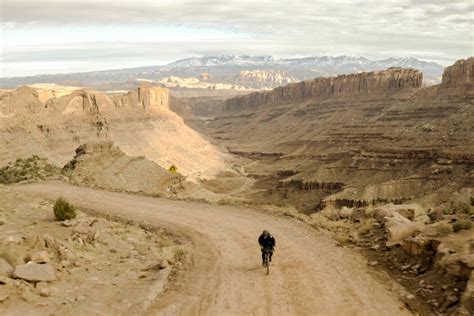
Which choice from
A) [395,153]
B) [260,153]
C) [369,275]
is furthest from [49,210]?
[260,153]

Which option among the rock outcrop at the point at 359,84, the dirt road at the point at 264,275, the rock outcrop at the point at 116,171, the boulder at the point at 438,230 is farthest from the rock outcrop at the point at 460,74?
the boulder at the point at 438,230

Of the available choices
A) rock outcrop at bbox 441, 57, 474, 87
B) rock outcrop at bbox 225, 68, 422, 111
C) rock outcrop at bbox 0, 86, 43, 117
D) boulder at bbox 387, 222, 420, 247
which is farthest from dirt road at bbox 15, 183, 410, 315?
rock outcrop at bbox 225, 68, 422, 111

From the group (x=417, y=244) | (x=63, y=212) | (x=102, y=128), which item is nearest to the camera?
(x=417, y=244)

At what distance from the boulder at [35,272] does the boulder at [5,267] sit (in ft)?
0.76

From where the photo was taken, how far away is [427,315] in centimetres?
1234

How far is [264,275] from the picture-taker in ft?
49.4

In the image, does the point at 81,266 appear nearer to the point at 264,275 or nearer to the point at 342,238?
the point at 264,275

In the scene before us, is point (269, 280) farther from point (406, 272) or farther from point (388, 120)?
point (388, 120)

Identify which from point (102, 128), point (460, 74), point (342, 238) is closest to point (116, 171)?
point (342, 238)

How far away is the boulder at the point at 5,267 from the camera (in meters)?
12.8

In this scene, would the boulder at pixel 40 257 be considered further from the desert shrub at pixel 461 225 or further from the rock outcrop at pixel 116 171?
the rock outcrop at pixel 116 171

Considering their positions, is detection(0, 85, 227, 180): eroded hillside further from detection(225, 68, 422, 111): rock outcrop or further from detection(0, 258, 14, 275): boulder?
detection(225, 68, 422, 111): rock outcrop

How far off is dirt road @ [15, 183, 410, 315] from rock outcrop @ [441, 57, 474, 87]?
326 feet

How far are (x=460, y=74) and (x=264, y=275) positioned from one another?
109m
